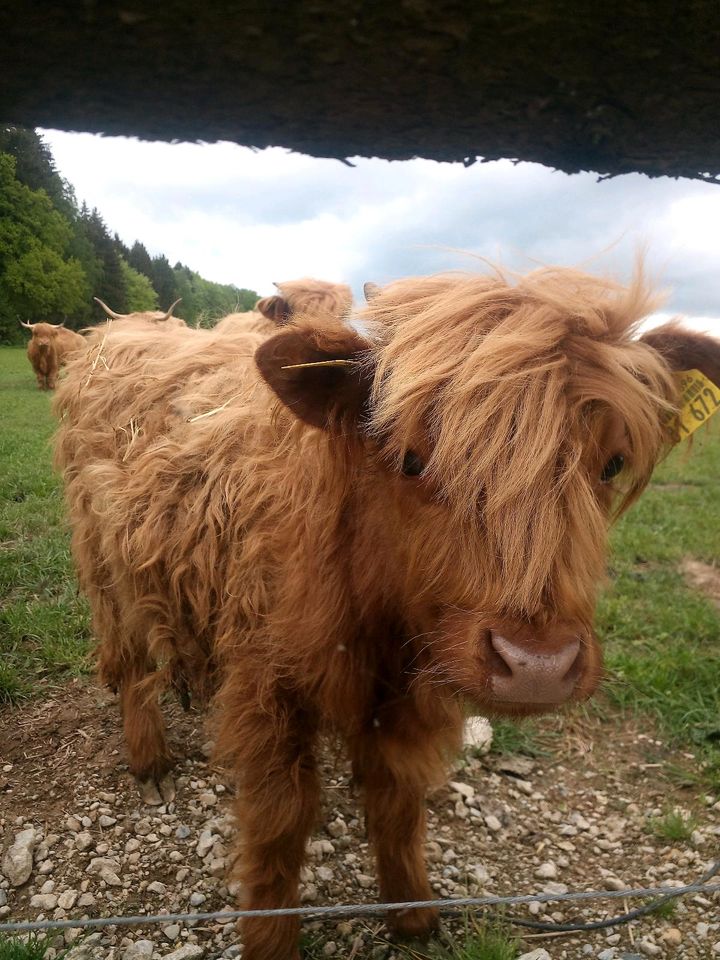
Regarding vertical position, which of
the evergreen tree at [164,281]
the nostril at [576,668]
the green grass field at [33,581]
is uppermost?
the evergreen tree at [164,281]

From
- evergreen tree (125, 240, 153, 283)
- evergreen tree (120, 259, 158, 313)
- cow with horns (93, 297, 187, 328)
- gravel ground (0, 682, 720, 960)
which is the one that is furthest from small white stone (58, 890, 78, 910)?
evergreen tree (125, 240, 153, 283)

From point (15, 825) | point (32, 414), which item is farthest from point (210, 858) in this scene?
point (32, 414)

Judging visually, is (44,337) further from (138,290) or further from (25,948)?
(25,948)

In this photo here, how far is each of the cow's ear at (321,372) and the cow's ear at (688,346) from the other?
824 mm

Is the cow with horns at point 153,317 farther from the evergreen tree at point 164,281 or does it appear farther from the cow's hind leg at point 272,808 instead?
the cow's hind leg at point 272,808

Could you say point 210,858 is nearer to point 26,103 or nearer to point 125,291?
point 26,103

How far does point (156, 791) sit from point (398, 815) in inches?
53.7

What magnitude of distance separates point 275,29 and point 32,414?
9.39m

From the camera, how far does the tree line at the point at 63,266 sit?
9.84ft

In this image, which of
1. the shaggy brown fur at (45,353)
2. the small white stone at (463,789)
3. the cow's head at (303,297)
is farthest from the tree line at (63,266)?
the small white stone at (463,789)

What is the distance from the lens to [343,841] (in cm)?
305

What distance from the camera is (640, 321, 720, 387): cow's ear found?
6.42 ft

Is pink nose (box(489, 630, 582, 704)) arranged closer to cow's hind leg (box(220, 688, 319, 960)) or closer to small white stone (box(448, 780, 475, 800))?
cow's hind leg (box(220, 688, 319, 960))

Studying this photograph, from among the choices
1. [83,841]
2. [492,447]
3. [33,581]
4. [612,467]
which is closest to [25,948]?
[83,841]
